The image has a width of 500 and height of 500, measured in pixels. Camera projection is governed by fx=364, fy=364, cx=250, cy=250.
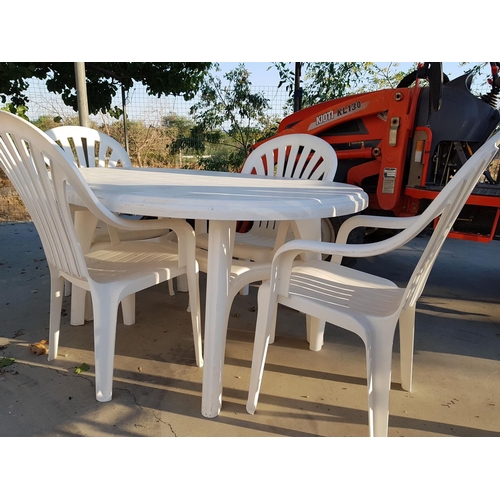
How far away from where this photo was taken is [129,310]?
220 cm

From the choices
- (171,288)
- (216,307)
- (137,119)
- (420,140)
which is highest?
(137,119)

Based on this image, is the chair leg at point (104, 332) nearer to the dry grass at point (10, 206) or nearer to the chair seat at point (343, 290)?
the chair seat at point (343, 290)

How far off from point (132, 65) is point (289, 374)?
4.56m

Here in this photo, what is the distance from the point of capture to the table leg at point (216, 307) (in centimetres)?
133

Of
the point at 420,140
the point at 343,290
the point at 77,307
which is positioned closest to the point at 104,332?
the point at 77,307

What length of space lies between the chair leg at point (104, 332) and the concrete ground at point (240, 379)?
0.39 ft

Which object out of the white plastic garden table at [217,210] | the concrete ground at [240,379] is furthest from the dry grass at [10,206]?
the white plastic garden table at [217,210]

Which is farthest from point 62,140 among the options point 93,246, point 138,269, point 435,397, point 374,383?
point 435,397

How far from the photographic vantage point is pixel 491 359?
1947 mm

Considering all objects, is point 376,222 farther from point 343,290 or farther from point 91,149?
point 91,149

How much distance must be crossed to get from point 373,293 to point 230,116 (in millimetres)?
5720

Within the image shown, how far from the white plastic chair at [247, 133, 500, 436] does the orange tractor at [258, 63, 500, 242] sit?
1366mm

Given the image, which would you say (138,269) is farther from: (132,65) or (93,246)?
(132,65)

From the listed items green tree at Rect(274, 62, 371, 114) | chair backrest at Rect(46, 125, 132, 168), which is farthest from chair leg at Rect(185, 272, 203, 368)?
green tree at Rect(274, 62, 371, 114)
